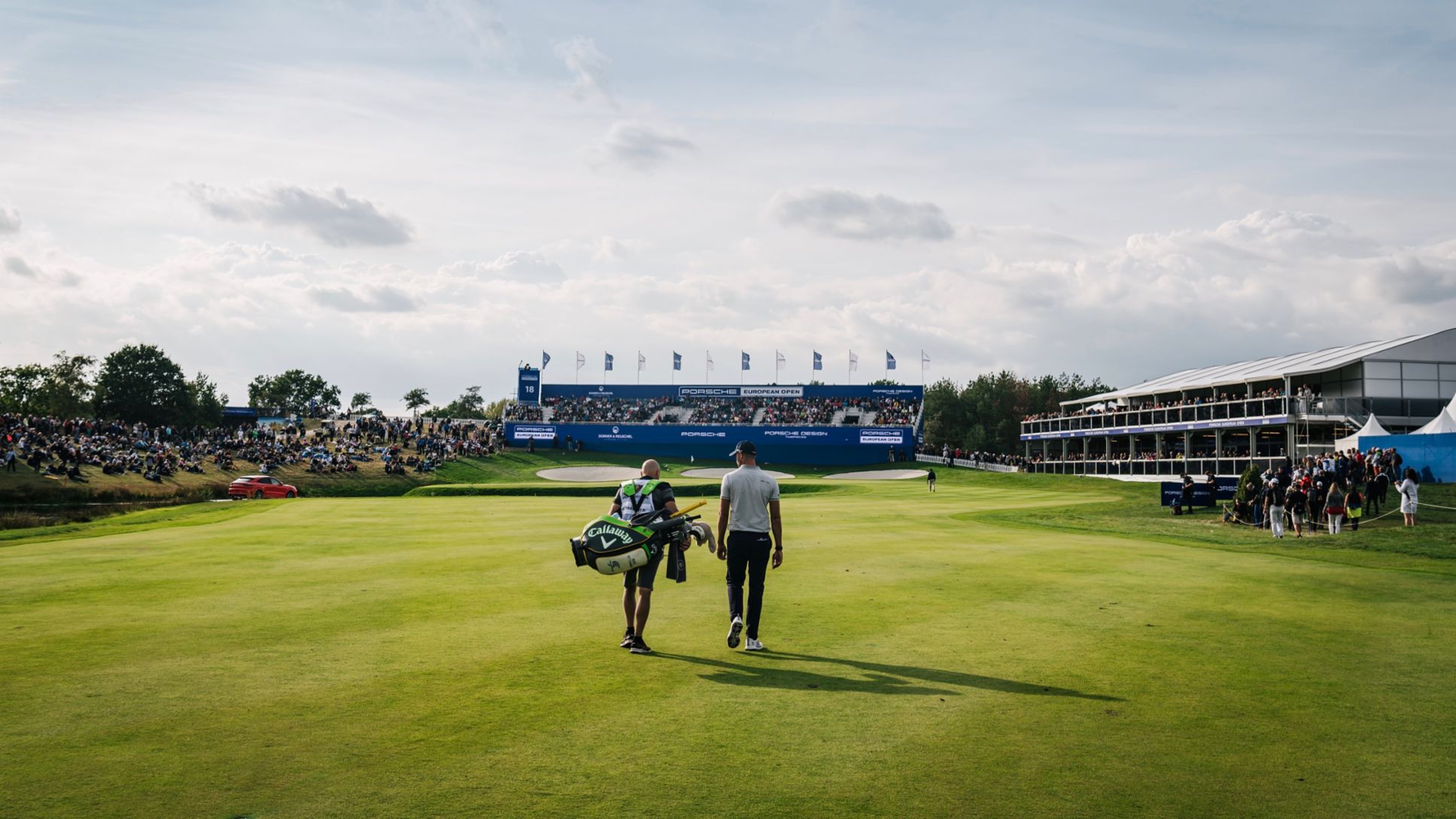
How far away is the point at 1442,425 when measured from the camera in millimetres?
41125

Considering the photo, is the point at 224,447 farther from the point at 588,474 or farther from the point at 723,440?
the point at 723,440

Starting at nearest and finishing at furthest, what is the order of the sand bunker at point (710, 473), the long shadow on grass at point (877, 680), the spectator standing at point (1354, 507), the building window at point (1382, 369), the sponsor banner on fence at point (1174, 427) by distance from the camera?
the long shadow on grass at point (877, 680)
the spectator standing at point (1354, 507)
the building window at point (1382, 369)
the sponsor banner on fence at point (1174, 427)
the sand bunker at point (710, 473)

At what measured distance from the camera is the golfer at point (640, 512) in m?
10.2

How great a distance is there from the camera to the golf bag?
10.1 metres

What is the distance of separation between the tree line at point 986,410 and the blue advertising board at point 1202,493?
2944 inches

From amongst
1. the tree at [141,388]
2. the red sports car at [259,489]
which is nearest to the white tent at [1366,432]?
the red sports car at [259,489]

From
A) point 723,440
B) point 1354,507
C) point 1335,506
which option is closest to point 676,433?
point 723,440

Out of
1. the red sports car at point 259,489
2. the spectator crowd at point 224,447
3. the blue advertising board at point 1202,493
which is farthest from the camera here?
the spectator crowd at point 224,447

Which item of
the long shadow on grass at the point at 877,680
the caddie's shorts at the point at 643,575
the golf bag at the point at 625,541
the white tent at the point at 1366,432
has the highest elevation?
the white tent at the point at 1366,432

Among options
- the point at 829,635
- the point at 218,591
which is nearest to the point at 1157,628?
the point at 829,635

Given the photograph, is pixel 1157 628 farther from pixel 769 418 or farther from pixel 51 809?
pixel 769 418

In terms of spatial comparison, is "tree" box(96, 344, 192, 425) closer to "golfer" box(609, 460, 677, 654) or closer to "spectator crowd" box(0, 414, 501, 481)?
"spectator crowd" box(0, 414, 501, 481)

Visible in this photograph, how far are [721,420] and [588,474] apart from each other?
21.0 meters

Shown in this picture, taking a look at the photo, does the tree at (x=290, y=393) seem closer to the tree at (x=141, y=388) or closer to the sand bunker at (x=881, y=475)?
the tree at (x=141, y=388)
